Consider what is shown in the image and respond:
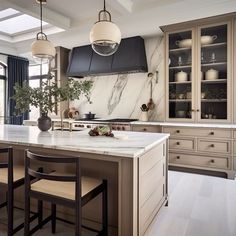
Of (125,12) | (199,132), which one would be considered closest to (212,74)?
(199,132)

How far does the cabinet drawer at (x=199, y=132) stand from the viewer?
3426 millimetres

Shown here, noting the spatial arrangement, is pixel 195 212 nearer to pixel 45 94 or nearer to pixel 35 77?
pixel 45 94

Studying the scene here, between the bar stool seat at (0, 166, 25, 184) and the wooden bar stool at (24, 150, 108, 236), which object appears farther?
the bar stool seat at (0, 166, 25, 184)

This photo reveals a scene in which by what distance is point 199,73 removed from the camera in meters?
3.77

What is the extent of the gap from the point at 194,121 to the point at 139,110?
53.2 inches

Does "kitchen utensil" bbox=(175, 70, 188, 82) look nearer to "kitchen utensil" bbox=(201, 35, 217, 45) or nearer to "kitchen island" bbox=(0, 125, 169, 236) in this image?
"kitchen utensil" bbox=(201, 35, 217, 45)

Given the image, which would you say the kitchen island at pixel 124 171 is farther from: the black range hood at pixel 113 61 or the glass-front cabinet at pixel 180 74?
the black range hood at pixel 113 61

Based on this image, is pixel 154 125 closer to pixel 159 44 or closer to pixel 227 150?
pixel 227 150

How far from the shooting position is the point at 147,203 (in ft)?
6.35

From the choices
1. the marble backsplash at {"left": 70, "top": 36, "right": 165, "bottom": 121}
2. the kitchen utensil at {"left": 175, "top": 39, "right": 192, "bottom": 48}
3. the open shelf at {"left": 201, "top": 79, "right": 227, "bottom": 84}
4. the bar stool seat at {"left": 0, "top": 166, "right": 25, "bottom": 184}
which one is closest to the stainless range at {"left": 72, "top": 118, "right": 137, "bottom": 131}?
the marble backsplash at {"left": 70, "top": 36, "right": 165, "bottom": 121}

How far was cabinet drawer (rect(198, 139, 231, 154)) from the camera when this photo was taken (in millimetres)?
3420

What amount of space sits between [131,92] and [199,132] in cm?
187

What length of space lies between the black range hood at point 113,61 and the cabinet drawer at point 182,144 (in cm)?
157

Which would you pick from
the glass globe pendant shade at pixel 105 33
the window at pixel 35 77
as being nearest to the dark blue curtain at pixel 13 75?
the window at pixel 35 77
